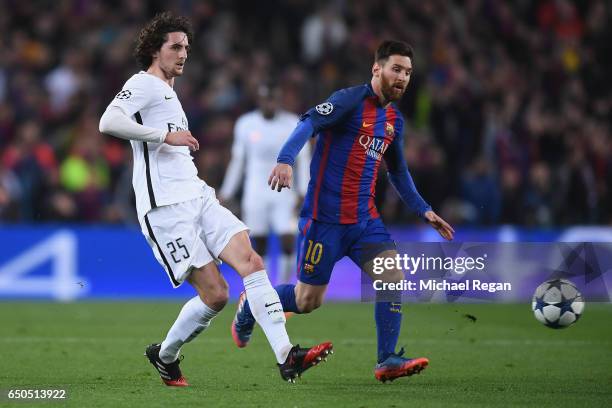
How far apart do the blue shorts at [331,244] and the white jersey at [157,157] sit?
1015 millimetres

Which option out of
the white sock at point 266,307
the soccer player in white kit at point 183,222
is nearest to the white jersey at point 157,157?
the soccer player in white kit at point 183,222

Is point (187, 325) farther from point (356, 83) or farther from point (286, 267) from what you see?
point (356, 83)

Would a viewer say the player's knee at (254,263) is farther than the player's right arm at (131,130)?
Yes

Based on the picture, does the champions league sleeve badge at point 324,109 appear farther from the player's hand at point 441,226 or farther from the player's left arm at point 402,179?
the player's hand at point 441,226

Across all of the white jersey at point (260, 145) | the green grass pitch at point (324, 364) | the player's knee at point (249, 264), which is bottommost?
the green grass pitch at point (324, 364)

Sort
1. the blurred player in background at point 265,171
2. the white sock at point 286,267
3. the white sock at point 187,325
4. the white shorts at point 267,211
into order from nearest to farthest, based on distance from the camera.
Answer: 1. the white sock at point 187,325
2. the blurred player in background at point 265,171
3. the white shorts at point 267,211
4. the white sock at point 286,267

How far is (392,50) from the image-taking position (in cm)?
764

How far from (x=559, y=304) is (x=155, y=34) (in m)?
3.23

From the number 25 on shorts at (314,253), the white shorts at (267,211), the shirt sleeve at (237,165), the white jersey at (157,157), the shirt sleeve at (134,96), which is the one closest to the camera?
the shirt sleeve at (134,96)

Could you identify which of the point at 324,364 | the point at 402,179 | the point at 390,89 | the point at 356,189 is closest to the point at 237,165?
the point at 324,364

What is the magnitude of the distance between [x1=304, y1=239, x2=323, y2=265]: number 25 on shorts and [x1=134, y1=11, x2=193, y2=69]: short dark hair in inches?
64.1

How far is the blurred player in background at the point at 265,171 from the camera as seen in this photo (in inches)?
512

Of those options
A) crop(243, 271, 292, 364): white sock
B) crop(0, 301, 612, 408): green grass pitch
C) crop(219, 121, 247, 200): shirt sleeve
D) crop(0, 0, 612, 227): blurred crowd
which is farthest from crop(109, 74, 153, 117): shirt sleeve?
crop(0, 0, 612, 227): blurred crowd

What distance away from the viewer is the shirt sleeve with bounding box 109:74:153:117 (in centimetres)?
688
